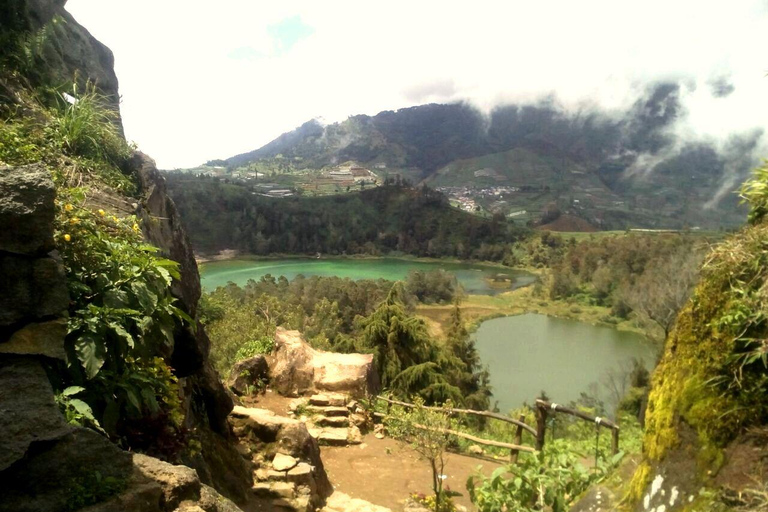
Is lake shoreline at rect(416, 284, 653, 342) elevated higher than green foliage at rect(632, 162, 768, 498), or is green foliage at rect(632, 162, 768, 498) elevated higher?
green foliage at rect(632, 162, 768, 498)

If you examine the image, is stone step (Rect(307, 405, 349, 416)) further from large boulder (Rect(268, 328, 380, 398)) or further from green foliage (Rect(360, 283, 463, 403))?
green foliage (Rect(360, 283, 463, 403))

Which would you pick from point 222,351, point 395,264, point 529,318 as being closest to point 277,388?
point 222,351

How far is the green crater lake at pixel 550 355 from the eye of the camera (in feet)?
92.9

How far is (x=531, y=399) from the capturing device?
26750 mm

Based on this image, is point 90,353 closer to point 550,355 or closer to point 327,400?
point 327,400

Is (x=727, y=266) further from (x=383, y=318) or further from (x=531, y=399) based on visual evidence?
(x=531, y=399)

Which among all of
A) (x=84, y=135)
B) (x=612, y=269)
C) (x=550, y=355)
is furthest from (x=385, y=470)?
(x=612, y=269)

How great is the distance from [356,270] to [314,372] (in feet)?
224

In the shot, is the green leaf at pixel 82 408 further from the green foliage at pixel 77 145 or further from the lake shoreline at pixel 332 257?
the lake shoreline at pixel 332 257

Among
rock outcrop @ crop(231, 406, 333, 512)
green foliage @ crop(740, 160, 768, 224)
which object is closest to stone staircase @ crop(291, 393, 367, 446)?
rock outcrop @ crop(231, 406, 333, 512)

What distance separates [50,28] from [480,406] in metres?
17.7

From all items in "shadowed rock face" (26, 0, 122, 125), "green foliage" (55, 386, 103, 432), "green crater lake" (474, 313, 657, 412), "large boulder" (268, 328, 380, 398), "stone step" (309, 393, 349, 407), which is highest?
"shadowed rock face" (26, 0, 122, 125)

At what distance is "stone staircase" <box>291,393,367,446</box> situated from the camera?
24.3 ft

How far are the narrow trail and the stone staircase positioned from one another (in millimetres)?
132
